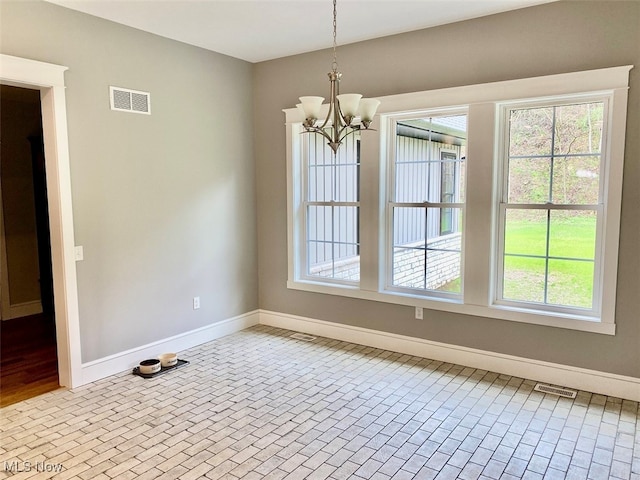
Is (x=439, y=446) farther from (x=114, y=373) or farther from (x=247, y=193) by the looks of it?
(x=247, y=193)

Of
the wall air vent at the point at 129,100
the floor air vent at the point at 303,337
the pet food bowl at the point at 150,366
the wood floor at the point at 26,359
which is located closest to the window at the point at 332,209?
the floor air vent at the point at 303,337

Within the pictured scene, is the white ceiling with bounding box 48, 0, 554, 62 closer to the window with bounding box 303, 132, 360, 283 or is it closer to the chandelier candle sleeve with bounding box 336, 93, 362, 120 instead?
the window with bounding box 303, 132, 360, 283

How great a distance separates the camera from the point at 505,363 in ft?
12.0

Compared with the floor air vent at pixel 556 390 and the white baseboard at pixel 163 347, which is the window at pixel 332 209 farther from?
the floor air vent at pixel 556 390

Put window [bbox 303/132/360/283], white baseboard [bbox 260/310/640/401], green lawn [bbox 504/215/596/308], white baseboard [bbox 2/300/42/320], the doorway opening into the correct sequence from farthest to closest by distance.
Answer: white baseboard [bbox 2/300/42/320] → the doorway opening → window [bbox 303/132/360/283] → green lawn [bbox 504/215/596/308] → white baseboard [bbox 260/310/640/401]

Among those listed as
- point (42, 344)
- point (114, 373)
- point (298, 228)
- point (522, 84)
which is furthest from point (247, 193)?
point (522, 84)

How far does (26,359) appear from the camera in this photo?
4.04 metres

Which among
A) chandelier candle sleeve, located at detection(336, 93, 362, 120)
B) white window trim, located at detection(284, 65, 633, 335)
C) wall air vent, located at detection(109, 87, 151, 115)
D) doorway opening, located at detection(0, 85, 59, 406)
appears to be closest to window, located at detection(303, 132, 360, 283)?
white window trim, located at detection(284, 65, 633, 335)

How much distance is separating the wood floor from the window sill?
2.39m

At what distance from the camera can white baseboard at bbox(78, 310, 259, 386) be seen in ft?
11.8

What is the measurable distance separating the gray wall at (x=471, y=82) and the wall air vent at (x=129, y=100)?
1342 mm

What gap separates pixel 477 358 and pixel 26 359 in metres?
4.05

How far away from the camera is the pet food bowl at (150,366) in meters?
3.67

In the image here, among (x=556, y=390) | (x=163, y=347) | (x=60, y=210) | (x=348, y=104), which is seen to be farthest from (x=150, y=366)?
(x=556, y=390)
